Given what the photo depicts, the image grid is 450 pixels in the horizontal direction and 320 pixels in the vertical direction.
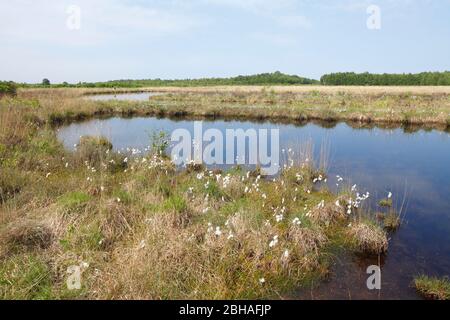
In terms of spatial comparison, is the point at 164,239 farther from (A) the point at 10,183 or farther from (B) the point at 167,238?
(A) the point at 10,183

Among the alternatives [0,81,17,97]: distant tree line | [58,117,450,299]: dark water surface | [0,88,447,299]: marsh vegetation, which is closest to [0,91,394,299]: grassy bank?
[0,88,447,299]: marsh vegetation

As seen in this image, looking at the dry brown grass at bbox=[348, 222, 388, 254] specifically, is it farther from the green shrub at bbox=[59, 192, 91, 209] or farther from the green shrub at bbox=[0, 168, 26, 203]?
the green shrub at bbox=[0, 168, 26, 203]

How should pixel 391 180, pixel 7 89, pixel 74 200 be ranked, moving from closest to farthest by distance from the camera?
pixel 74 200 < pixel 391 180 < pixel 7 89

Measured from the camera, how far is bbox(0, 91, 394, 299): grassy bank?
14.9 feet

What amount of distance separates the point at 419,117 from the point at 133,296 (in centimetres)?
2381

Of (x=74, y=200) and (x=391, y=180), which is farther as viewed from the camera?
A: (x=391, y=180)

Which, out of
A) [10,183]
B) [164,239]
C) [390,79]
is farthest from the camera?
[390,79]

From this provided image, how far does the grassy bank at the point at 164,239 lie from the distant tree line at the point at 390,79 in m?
92.0

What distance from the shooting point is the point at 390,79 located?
93125 mm

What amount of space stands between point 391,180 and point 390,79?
309 ft

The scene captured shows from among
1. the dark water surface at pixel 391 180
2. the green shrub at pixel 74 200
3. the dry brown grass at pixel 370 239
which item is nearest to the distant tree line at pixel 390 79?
the dark water surface at pixel 391 180

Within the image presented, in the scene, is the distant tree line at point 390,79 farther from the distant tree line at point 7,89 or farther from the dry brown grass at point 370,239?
the dry brown grass at point 370,239

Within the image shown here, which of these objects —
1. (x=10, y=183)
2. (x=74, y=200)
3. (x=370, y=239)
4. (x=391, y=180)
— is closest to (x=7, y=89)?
(x=10, y=183)

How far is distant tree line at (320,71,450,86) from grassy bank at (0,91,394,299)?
9195 cm
